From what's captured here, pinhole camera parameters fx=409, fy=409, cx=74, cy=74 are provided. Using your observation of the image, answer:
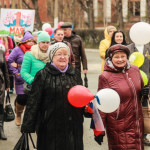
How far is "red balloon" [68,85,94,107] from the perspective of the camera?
390cm

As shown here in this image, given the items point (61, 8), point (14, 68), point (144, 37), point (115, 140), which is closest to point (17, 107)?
point (14, 68)

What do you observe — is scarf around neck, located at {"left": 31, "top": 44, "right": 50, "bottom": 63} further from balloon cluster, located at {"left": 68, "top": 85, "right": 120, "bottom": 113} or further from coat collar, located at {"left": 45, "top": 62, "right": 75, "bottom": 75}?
balloon cluster, located at {"left": 68, "top": 85, "right": 120, "bottom": 113}

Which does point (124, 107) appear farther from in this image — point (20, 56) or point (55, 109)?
point (20, 56)

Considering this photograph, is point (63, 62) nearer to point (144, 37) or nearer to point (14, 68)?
point (144, 37)

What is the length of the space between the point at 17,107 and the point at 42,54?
1523mm

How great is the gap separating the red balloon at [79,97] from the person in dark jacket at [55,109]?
0.24 metres

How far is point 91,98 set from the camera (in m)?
3.97

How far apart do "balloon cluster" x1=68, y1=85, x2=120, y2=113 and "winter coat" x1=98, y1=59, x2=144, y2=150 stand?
1.28 ft

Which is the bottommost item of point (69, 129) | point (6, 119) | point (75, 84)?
point (6, 119)

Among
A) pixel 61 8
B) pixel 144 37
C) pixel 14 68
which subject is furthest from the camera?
pixel 61 8

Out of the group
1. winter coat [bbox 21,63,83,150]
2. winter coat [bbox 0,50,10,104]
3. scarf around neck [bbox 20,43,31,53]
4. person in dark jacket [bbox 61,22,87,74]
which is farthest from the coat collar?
person in dark jacket [bbox 61,22,87,74]

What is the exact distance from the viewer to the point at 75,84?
427 centimetres

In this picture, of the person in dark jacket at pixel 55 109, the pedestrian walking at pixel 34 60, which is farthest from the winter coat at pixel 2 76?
the person in dark jacket at pixel 55 109

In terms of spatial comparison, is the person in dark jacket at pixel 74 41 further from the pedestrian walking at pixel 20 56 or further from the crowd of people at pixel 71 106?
the crowd of people at pixel 71 106
